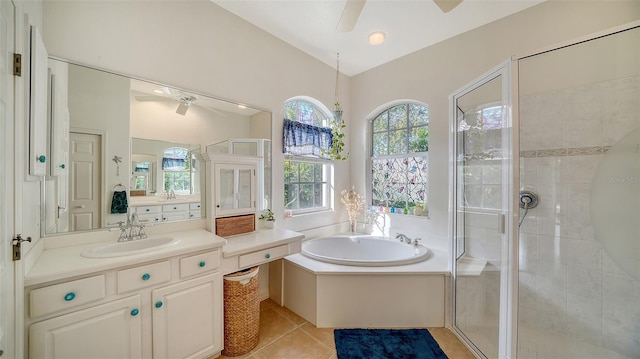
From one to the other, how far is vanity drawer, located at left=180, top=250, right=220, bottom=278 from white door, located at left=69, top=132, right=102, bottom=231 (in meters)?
0.68

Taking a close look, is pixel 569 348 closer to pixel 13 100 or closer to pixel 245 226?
pixel 245 226

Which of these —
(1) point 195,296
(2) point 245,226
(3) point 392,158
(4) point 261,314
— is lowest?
(4) point 261,314

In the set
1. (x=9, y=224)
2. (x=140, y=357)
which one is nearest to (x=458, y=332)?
(x=140, y=357)

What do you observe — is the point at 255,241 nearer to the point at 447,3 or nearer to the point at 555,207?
the point at 447,3

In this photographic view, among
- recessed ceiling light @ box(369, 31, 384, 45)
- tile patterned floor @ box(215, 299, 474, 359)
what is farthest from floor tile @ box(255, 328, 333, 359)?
recessed ceiling light @ box(369, 31, 384, 45)

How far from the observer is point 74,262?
115 centimetres

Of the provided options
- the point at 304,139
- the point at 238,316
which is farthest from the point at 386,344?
the point at 304,139

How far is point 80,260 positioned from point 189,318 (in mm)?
671

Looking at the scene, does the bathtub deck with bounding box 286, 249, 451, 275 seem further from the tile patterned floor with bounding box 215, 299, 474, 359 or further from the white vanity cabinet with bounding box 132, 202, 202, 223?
the white vanity cabinet with bounding box 132, 202, 202, 223

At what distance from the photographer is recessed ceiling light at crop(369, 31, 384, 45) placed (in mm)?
2373

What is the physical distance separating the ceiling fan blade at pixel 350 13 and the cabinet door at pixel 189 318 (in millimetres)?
1954

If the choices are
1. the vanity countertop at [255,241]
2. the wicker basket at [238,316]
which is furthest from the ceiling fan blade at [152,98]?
the wicker basket at [238,316]

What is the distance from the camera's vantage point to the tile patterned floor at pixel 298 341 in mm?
1702

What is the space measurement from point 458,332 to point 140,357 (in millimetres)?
2256
